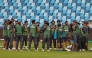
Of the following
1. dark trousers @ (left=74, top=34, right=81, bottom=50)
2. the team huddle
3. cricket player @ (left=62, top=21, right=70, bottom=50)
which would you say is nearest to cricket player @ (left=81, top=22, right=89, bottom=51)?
the team huddle

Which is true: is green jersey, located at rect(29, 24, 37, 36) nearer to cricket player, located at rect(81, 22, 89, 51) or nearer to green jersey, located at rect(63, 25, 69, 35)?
green jersey, located at rect(63, 25, 69, 35)

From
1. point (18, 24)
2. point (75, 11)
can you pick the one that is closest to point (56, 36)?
point (18, 24)

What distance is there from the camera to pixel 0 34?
2808 cm

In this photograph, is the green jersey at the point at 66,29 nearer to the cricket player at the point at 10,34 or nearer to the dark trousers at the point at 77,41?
the dark trousers at the point at 77,41

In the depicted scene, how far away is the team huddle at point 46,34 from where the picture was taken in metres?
17.3

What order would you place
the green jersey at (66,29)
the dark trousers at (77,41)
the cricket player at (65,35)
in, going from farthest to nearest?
1. the green jersey at (66,29)
2. the cricket player at (65,35)
3. the dark trousers at (77,41)

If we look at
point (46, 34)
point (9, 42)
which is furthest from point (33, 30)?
point (9, 42)

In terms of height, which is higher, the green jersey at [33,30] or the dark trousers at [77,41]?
the green jersey at [33,30]

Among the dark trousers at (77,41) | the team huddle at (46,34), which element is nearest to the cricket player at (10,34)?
the team huddle at (46,34)

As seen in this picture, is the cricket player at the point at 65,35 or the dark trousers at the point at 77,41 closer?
the dark trousers at the point at 77,41

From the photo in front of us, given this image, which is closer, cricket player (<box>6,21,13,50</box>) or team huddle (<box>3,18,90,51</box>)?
team huddle (<box>3,18,90,51</box>)

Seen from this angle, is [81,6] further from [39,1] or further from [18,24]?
[18,24]

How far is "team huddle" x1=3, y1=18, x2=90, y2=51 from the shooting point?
17.3 meters

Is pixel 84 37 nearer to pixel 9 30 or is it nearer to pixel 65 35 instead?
pixel 65 35
